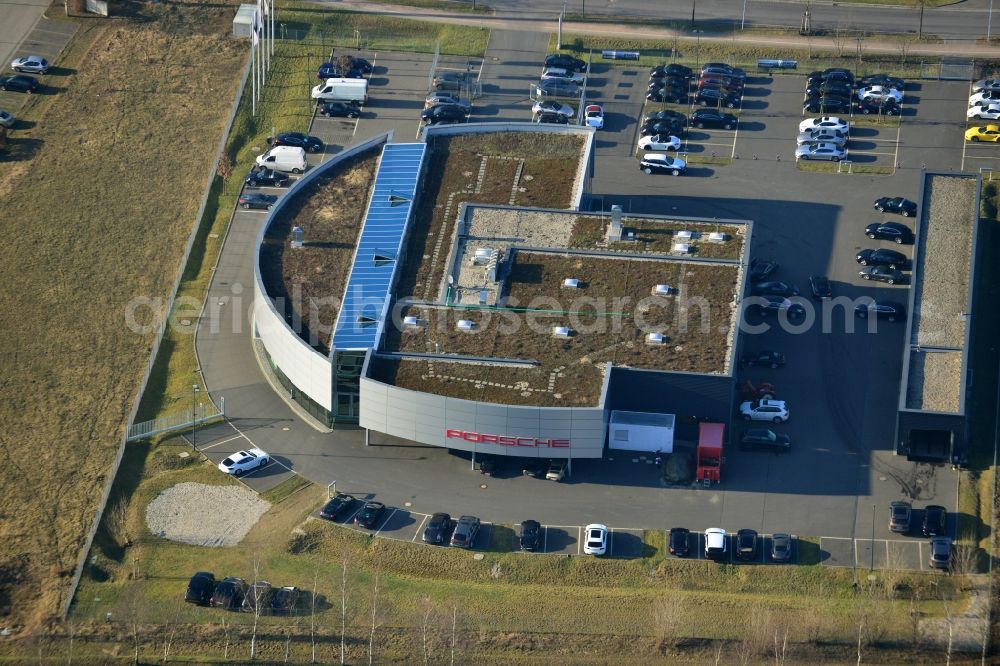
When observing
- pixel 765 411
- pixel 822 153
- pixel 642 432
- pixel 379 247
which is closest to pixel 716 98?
pixel 822 153

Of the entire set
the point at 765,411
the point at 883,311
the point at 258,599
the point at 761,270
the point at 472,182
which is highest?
the point at 472,182

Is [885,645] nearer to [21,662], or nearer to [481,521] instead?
[481,521]

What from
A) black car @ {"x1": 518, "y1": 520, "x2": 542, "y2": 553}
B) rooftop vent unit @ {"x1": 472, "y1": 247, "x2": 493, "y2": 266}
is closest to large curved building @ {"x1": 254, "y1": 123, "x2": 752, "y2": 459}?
rooftop vent unit @ {"x1": 472, "y1": 247, "x2": 493, "y2": 266}

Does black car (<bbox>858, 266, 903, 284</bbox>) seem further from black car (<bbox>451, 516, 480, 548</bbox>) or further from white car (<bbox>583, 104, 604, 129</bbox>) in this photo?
black car (<bbox>451, 516, 480, 548</bbox>)

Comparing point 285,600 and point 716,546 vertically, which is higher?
point 716,546

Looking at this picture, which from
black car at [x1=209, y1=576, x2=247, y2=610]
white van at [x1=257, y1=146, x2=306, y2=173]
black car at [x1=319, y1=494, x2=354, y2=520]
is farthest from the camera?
white van at [x1=257, y1=146, x2=306, y2=173]

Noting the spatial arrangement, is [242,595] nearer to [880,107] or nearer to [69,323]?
[69,323]
